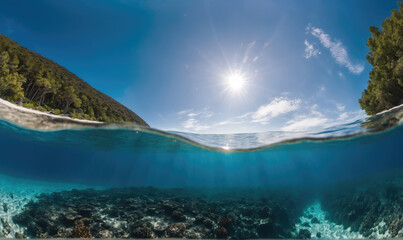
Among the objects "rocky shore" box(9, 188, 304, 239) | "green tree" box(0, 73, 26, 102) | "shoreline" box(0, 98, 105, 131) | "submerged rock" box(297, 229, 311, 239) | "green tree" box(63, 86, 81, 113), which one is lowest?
"submerged rock" box(297, 229, 311, 239)

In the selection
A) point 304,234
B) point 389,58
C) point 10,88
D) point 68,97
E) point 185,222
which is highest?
point 389,58

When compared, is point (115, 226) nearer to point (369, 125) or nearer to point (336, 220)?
point (336, 220)

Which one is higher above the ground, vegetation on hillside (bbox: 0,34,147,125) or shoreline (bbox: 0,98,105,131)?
vegetation on hillside (bbox: 0,34,147,125)

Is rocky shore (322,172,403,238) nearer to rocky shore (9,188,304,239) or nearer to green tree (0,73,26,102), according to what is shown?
rocky shore (9,188,304,239)

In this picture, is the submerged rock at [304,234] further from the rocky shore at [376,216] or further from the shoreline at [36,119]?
the shoreline at [36,119]

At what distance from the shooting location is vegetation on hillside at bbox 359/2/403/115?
1059 cm

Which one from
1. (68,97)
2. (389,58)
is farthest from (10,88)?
(389,58)

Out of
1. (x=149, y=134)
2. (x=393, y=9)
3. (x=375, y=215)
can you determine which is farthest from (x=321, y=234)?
(x=393, y=9)

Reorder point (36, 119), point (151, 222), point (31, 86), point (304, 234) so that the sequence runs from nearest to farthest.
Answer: point (151, 222), point (304, 234), point (36, 119), point (31, 86)

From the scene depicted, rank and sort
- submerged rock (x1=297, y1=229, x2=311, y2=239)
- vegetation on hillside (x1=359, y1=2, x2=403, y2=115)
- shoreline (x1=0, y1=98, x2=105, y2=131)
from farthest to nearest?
vegetation on hillside (x1=359, y1=2, x2=403, y2=115) < shoreline (x1=0, y1=98, x2=105, y2=131) < submerged rock (x1=297, y1=229, x2=311, y2=239)

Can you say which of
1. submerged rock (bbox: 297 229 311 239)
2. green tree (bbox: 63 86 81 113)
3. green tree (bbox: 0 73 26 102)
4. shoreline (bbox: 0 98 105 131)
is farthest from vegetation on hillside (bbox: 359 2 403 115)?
green tree (bbox: 63 86 81 113)

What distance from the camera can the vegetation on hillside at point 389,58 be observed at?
10.6m

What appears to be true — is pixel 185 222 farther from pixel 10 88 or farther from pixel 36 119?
pixel 10 88

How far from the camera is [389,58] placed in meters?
11.6
